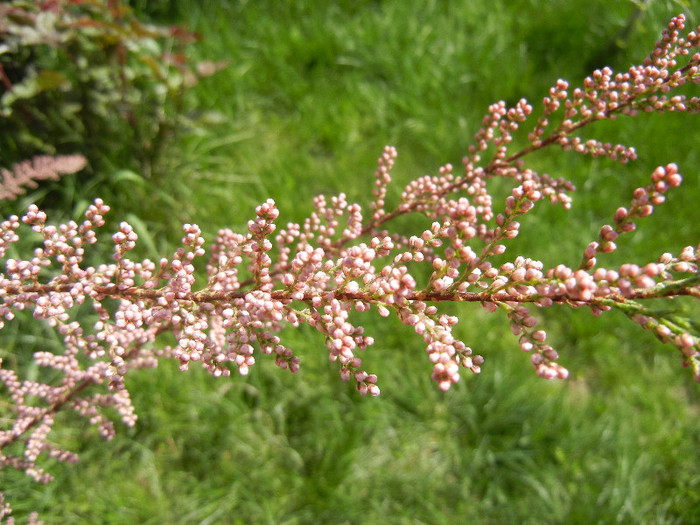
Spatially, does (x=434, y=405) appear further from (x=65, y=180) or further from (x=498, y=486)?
(x=65, y=180)

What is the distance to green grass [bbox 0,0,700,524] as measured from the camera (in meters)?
3.30

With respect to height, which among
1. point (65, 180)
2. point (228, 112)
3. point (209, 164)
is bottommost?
point (65, 180)

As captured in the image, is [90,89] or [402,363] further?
[402,363]

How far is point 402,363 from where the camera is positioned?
383cm

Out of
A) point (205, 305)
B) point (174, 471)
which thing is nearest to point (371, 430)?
→ point (174, 471)

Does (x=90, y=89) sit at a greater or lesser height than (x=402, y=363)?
greater

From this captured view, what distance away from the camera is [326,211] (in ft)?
5.47

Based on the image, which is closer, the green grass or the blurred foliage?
the blurred foliage

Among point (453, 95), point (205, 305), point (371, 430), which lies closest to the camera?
point (205, 305)

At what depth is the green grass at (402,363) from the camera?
10.8 feet

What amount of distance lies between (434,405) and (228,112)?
9.64 ft

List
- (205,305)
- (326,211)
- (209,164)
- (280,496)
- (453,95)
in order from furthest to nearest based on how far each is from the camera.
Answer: (453,95) < (209,164) < (280,496) < (326,211) < (205,305)

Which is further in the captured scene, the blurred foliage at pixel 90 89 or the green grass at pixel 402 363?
the green grass at pixel 402 363

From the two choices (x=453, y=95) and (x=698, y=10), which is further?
(x=453, y=95)
